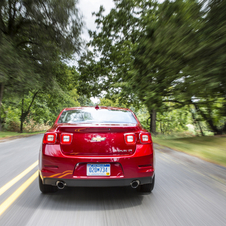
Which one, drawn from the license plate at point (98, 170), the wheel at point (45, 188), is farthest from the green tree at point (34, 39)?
the license plate at point (98, 170)

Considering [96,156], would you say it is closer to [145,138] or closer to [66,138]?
[66,138]

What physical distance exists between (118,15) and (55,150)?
16.7 m

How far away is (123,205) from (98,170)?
1.95ft

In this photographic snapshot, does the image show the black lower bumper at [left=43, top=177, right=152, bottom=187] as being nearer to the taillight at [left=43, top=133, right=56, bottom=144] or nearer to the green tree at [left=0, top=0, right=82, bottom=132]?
the taillight at [left=43, top=133, right=56, bottom=144]

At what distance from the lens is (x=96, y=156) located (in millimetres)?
2811

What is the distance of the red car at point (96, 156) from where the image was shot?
2.77 meters

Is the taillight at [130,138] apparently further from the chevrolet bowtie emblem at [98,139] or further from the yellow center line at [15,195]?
the yellow center line at [15,195]

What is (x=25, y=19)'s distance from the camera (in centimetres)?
1614

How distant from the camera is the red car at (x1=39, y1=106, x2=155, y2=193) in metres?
2.77

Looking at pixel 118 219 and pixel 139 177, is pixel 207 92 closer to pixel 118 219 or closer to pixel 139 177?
pixel 139 177

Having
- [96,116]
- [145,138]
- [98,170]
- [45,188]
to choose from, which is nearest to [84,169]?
[98,170]

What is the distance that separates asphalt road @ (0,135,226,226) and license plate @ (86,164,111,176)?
445mm

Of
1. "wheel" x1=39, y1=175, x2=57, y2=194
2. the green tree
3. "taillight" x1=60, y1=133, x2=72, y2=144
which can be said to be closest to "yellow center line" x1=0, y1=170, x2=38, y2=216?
"wheel" x1=39, y1=175, x2=57, y2=194

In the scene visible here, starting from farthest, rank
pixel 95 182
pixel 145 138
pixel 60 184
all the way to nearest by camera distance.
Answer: pixel 145 138
pixel 60 184
pixel 95 182
